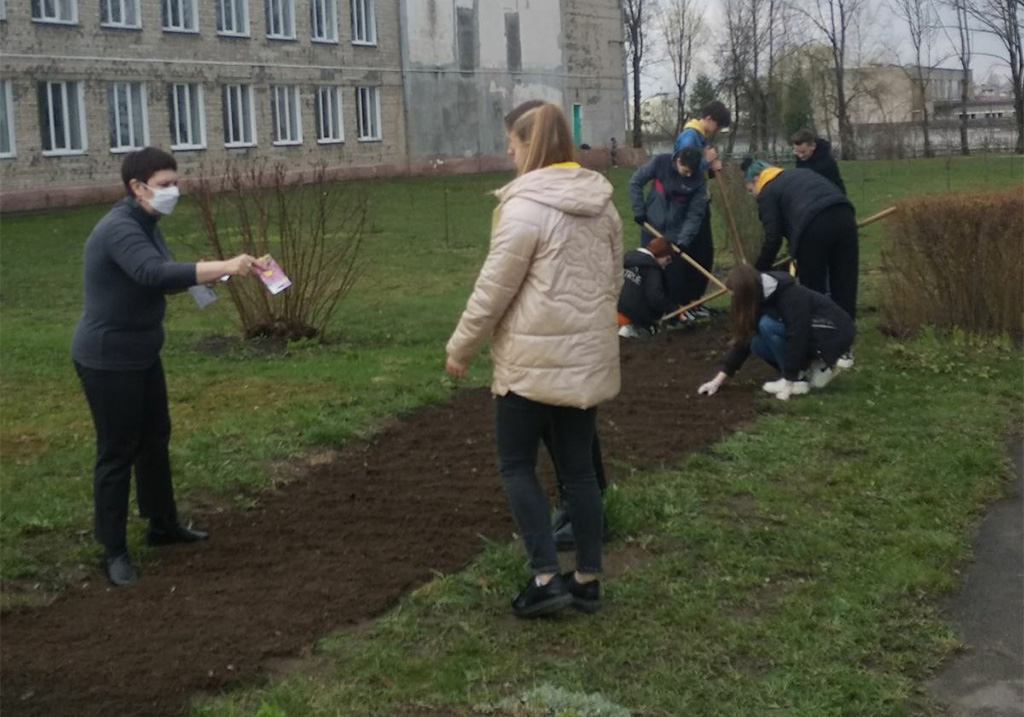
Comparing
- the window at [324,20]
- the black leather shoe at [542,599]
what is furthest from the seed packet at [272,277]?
the window at [324,20]

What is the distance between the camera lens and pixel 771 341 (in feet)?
29.5

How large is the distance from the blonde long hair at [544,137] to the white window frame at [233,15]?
128 feet

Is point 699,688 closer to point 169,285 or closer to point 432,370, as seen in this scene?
point 169,285

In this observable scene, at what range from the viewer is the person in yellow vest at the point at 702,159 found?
35.7 feet

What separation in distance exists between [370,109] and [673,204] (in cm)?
3889

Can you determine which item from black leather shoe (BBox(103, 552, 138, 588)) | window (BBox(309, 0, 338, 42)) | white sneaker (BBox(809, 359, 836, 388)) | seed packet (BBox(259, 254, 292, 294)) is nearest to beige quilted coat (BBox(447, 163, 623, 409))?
seed packet (BBox(259, 254, 292, 294))

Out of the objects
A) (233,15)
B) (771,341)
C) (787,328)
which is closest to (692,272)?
(771,341)

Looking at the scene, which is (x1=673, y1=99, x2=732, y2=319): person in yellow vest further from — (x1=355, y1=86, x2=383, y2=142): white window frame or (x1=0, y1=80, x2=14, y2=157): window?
(x1=355, y1=86, x2=383, y2=142): white window frame

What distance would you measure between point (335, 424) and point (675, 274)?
436cm

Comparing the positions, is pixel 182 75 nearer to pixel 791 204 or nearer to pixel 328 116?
pixel 328 116

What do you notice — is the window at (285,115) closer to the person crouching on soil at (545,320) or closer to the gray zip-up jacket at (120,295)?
the gray zip-up jacket at (120,295)

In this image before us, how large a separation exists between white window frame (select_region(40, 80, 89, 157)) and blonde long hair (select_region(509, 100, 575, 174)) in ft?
109

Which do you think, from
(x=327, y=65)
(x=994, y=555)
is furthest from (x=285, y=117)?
(x=994, y=555)

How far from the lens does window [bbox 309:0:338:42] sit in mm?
46281
